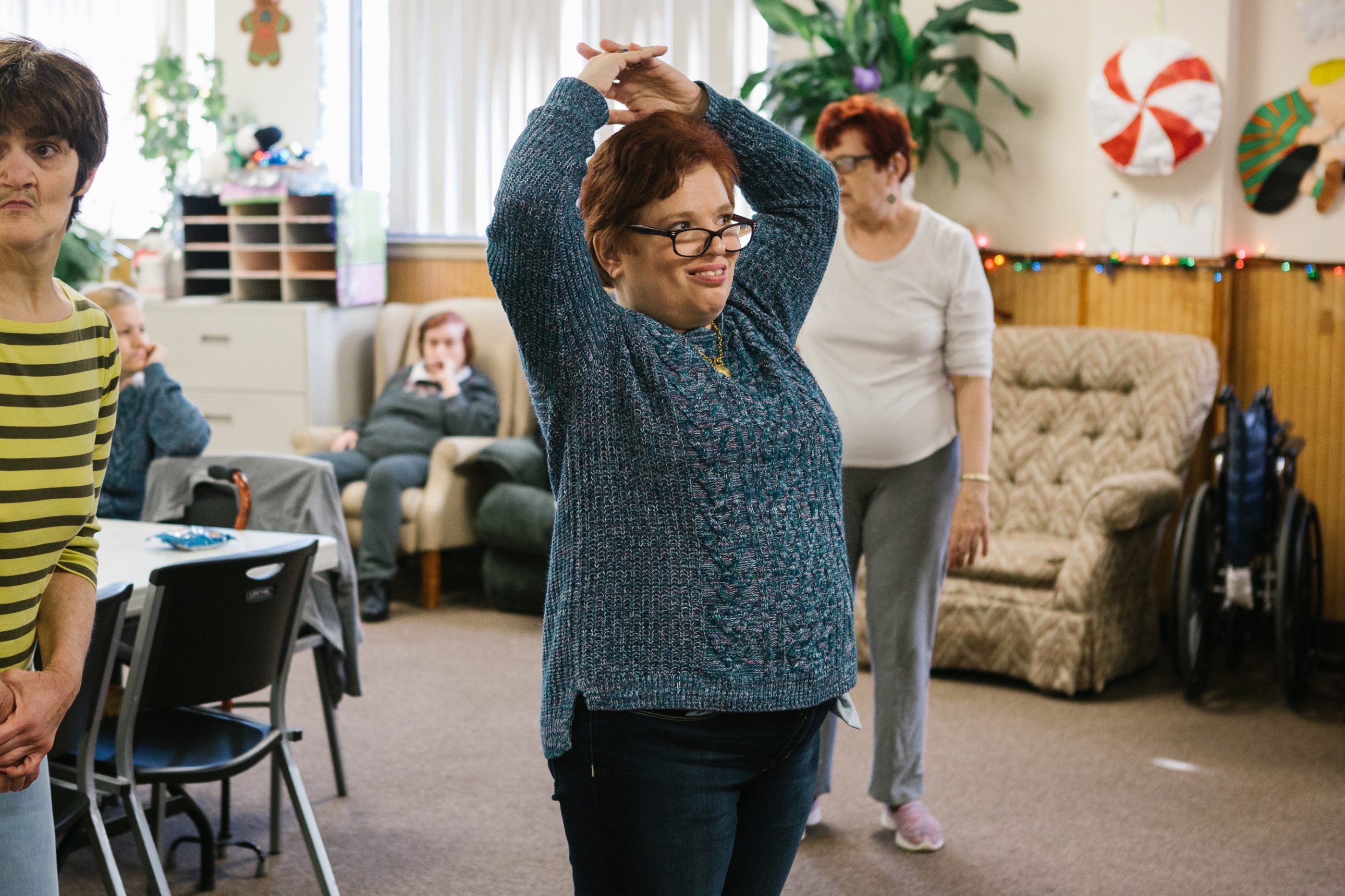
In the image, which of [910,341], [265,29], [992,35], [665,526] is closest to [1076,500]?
[992,35]

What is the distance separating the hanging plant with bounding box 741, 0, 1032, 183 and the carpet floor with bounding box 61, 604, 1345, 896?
1.95m

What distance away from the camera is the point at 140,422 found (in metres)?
3.64

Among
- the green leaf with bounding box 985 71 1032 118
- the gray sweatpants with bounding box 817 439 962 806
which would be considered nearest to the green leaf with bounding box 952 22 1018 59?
the green leaf with bounding box 985 71 1032 118

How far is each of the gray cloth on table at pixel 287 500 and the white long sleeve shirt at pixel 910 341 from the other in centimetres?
123

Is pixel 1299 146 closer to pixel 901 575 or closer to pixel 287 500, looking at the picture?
pixel 901 575

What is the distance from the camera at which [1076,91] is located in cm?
495

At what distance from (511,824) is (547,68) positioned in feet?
12.8

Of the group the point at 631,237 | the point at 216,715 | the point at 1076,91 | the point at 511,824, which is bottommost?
the point at 511,824

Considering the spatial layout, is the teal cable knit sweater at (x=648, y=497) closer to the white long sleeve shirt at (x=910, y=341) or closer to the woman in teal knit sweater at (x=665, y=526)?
the woman in teal knit sweater at (x=665, y=526)

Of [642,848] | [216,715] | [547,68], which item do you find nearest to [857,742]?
[216,715]

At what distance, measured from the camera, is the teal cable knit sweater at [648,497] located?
4.41 feet

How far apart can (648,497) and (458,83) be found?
5262 mm

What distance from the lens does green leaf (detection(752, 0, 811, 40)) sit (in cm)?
504

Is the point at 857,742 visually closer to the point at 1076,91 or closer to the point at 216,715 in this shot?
the point at 216,715
